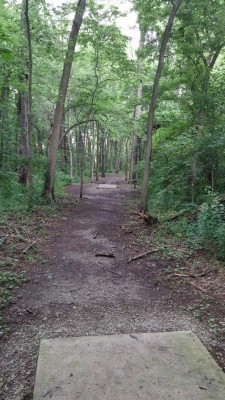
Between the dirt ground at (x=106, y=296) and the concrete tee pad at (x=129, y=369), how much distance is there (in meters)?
0.15

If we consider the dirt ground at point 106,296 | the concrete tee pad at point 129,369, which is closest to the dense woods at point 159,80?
the dirt ground at point 106,296

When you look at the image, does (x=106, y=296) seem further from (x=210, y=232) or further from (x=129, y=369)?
(x=210, y=232)

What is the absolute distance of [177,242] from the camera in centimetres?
624

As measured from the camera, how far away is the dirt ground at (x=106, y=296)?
9.40 feet

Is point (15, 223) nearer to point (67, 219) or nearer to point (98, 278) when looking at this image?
Answer: point (67, 219)

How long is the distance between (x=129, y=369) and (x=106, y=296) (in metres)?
1.50

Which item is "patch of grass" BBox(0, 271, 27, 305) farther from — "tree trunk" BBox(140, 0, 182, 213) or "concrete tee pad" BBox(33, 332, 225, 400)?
"tree trunk" BBox(140, 0, 182, 213)

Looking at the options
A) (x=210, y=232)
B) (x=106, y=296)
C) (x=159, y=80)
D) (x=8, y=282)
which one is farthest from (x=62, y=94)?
(x=106, y=296)

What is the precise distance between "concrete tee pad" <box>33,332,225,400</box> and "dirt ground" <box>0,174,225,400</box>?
0.15 metres

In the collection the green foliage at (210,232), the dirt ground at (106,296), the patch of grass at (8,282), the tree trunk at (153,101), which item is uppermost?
the tree trunk at (153,101)

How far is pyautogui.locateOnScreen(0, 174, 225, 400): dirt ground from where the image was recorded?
113 inches

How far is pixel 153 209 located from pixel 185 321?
272 inches

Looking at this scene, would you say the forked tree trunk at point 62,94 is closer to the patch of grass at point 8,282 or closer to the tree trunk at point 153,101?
the tree trunk at point 153,101

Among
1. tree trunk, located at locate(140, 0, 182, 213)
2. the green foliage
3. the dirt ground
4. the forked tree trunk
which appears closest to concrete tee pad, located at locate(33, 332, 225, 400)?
the dirt ground
